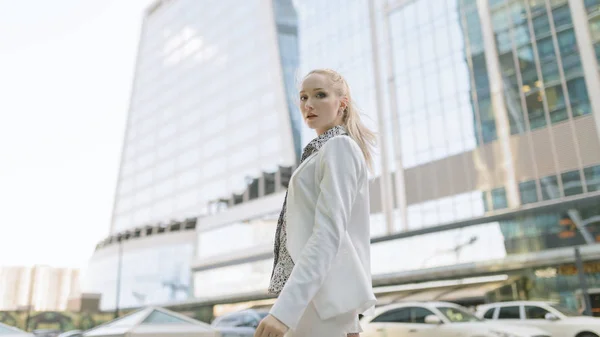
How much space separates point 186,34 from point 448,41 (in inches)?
1985

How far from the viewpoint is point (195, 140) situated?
64062mm

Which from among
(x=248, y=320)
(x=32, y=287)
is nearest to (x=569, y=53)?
(x=248, y=320)

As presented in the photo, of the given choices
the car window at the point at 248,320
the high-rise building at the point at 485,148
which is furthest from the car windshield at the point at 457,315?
the high-rise building at the point at 485,148

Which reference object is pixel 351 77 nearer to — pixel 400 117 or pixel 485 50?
pixel 400 117

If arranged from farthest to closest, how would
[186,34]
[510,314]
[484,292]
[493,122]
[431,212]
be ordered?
[186,34]
[431,212]
[493,122]
[484,292]
[510,314]

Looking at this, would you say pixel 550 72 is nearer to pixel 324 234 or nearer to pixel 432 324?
→ pixel 432 324

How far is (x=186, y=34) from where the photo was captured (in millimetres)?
75562

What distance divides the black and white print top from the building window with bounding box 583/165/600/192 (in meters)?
27.4

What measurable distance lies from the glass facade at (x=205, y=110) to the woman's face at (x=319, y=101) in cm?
4725

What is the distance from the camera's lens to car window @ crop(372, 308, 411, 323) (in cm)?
1091

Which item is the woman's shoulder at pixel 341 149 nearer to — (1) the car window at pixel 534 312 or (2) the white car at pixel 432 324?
(2) the white car at pixel 432 324

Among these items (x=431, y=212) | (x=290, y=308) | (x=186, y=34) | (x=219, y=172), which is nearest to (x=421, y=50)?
(x=431, y=212)

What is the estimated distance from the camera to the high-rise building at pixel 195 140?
5366 centimetres

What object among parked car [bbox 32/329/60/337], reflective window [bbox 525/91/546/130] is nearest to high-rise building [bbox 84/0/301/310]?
reflective window [bbox 525/91/546/130]
